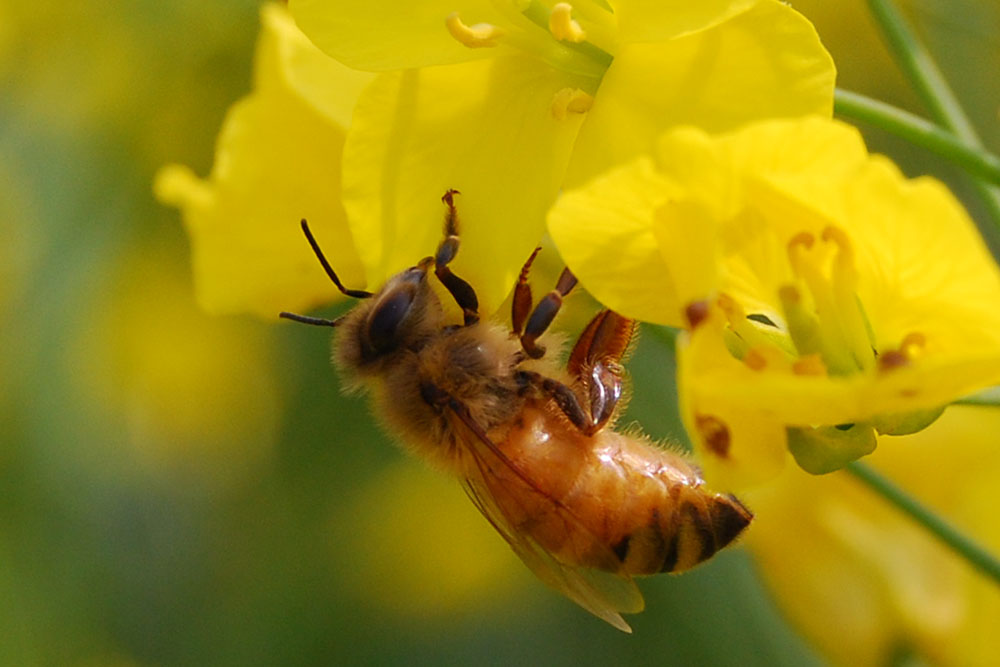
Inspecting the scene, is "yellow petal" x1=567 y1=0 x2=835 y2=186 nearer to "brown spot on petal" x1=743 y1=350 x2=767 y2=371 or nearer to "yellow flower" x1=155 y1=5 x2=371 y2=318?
"brown spot on petal" x1=743 y1=350 x2=767 y2=371

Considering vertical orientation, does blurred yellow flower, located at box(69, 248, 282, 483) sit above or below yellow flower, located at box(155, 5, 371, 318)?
below

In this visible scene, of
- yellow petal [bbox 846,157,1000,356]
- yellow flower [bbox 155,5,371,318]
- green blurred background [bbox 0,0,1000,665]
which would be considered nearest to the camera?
yellow petal [bbox 846,157,1000,356]

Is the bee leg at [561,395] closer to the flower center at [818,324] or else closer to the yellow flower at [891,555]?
the flower center at [818,324]

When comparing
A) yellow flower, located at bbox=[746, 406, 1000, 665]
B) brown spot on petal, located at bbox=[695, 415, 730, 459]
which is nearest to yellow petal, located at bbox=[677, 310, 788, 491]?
brown spot on petal, located at bbox=[695, 415, 730, 459]

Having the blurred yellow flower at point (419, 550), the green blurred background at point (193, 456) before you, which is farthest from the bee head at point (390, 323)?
the blurred yellow flower at point (419, 550)

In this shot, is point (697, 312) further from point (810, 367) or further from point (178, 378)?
point (178, 378)

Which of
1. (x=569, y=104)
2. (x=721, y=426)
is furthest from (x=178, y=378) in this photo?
(x=721, y=426)
